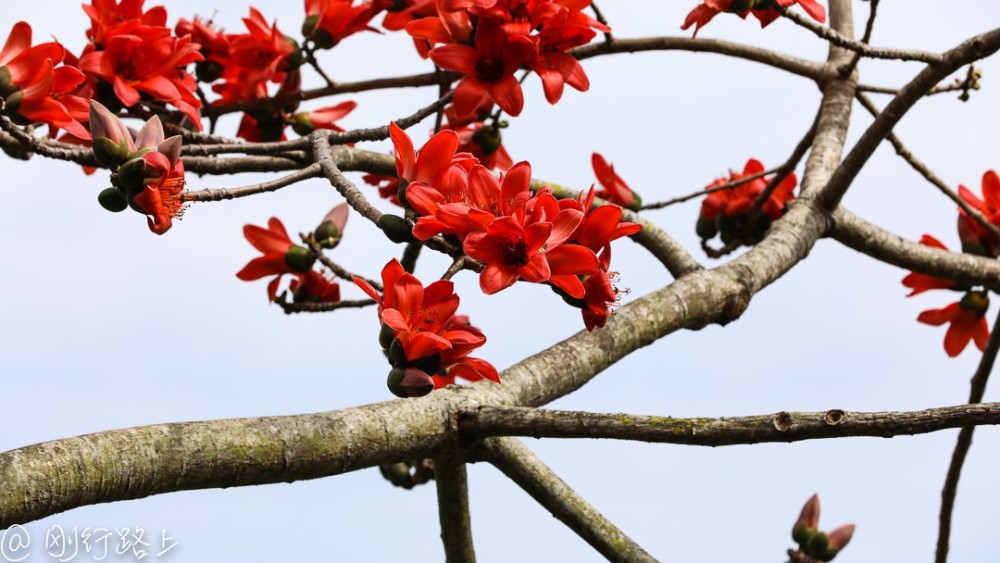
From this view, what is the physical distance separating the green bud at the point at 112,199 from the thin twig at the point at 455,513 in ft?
2.62

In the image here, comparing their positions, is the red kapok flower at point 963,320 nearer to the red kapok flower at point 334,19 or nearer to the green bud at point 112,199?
the red kapok flower at point 334,19

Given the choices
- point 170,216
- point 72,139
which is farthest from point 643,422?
point 72,139

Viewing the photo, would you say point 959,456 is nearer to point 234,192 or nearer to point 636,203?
point 636,203

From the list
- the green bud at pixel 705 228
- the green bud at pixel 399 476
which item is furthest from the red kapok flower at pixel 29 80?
the green bud at pixel 705 228

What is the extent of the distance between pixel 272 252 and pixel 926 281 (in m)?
1.76

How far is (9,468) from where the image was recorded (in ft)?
4.30

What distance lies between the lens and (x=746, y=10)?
2115mm

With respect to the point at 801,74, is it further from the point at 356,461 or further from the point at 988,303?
the point at 356,461

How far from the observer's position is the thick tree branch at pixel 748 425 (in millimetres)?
1224

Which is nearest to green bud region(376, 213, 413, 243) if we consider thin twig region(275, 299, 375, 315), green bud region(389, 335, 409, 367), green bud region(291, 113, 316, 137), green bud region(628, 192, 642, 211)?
green bud region(389, 335, 409, 367)

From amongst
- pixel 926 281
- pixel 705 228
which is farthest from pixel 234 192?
pixel 926 281

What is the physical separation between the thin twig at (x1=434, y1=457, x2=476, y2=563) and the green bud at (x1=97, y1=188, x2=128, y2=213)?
0.80 meters

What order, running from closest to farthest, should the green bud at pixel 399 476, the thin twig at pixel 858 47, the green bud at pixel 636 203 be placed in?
the thin twig at pixel 858 47 → the green bud at pixel 399 476 → the green bud at pixel 636 203

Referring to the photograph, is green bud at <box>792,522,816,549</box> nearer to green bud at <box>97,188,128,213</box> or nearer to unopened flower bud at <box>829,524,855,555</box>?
unopened flower bud at <box>829,524,855,555</box>
